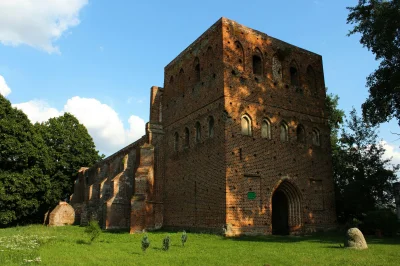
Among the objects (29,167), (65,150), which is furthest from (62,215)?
(65,150)

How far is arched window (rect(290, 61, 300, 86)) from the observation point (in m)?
21.2

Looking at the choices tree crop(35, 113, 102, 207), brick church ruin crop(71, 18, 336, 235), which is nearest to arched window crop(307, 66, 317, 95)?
brick church ruin crop(71, 18, 336, 235)

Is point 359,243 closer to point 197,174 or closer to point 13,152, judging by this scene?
point 197,174

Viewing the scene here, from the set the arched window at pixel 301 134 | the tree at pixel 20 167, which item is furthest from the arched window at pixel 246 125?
the tree at pixel 20 167

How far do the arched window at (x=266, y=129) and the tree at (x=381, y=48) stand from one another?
499 cm

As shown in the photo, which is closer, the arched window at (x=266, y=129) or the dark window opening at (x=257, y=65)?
the arched window at (x=266, y=129)

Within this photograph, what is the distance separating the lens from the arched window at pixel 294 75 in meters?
21.2

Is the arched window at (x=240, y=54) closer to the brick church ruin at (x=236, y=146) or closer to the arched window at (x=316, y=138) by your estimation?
the brick church ruin at (x=236, y=146)

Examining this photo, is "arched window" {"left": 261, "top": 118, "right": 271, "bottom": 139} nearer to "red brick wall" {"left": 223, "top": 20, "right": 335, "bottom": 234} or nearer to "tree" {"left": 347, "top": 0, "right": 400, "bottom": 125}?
"red brick wall" {"left": 223, "top": 20, "right": 335, "bottom": 234}

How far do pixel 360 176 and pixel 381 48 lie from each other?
7.65 m

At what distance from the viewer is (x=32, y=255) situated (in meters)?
10.6

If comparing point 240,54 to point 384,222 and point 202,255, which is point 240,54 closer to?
point 384,222

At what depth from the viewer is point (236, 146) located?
57.3 ft

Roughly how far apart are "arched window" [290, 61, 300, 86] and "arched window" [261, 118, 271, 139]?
359cm
